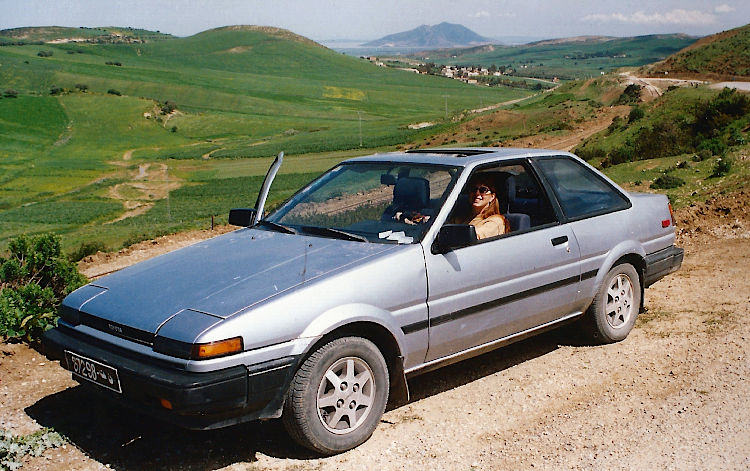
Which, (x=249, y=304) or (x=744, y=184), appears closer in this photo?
(x=249, y=304)

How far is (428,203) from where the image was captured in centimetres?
507

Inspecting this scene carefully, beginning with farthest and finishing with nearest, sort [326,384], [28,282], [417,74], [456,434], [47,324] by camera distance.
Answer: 1. [417,74]
2. [28,282]
3. [47,324]
4. [456,434]
5. [326,384]

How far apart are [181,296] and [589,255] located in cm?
301

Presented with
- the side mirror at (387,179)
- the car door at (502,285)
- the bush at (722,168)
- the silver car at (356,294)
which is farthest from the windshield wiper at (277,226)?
the bush at (722,168)

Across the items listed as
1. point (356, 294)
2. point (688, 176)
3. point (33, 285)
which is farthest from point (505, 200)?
point (688, 176)

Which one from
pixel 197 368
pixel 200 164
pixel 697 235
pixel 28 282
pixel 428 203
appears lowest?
pixel 200 164

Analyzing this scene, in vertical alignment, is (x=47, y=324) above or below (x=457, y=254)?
below

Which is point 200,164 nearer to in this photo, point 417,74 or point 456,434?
point 456,434

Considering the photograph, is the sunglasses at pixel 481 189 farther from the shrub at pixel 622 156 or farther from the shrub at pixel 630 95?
the shrub at pixel 630 95

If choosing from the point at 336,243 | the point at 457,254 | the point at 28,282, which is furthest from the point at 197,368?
the point at 28,282

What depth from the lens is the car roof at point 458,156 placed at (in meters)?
5.30

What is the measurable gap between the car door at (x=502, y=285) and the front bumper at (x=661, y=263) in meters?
1.03

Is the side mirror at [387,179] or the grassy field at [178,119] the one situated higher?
the side mirror at [387,179]

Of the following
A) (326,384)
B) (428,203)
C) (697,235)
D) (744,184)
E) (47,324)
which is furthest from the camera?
(744,184)
